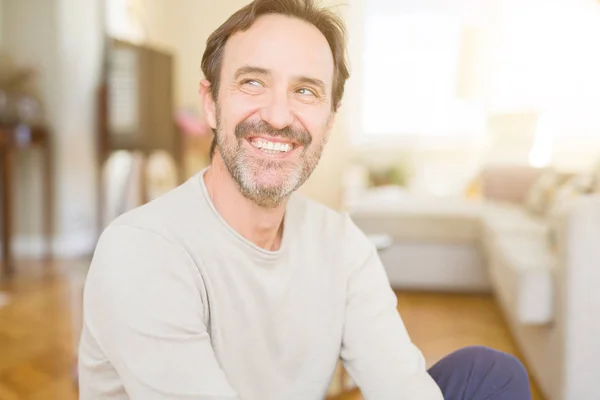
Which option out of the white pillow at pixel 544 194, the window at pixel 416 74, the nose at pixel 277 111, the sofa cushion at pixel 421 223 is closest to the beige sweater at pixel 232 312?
the nose at pixel 277 111

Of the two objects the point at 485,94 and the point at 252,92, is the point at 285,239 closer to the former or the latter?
the point at 252,92

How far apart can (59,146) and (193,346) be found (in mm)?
3114

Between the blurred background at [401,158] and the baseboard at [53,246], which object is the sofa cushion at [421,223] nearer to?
the blurred background at [401,158]

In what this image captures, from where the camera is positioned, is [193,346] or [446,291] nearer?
[193,346]

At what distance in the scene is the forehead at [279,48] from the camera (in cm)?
71

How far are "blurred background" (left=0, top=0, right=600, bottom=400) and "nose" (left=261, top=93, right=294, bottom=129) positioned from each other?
69cm

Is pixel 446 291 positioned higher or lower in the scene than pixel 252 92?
lower

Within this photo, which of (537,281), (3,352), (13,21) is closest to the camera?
(537,281)

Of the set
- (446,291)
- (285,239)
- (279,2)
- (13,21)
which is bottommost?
(446,291)

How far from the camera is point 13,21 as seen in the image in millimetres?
3408

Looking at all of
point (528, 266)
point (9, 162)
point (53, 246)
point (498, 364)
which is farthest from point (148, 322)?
point (53, 246)

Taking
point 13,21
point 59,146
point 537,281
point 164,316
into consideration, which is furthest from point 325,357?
point 13,21

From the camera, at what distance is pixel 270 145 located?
2.44 feet

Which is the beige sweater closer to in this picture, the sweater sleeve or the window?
the sweater sleeve
